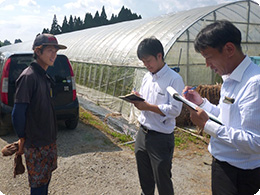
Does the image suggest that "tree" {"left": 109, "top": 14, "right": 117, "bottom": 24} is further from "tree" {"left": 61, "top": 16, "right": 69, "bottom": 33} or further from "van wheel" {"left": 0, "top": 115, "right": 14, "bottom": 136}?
"van wheel" {"left": 0, "top": 115, "right": 14, "bottom": 136}

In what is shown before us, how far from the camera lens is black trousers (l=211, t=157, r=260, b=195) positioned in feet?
5.01

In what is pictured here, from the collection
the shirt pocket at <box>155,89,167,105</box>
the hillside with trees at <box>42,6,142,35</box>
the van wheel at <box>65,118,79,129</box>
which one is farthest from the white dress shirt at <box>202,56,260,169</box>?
the hillside with trees at <box>42,6,142,35</box>

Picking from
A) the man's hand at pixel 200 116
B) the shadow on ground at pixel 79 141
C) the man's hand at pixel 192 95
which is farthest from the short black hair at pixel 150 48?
the shadow on ground at pixel 79 141

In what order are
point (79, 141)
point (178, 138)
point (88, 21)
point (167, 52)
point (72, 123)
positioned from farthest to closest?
point (88, 21) → point (167, 52) → point (72, 123) → point (178, 138) → point (79, 141)

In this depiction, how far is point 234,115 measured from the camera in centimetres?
150

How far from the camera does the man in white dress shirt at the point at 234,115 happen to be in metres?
1.39

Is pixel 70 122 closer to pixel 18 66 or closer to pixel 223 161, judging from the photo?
pixel 18 66

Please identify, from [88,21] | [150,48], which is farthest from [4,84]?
[88,21]

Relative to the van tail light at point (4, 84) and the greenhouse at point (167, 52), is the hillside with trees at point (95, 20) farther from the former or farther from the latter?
the van tail light at point (4, 84)

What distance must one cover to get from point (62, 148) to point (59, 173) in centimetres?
105

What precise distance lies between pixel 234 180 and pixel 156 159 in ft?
2.95

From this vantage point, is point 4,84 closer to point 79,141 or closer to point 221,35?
point 79,141

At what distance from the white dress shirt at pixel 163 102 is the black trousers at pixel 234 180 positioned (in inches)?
31.8

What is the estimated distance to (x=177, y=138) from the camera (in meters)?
5.59
